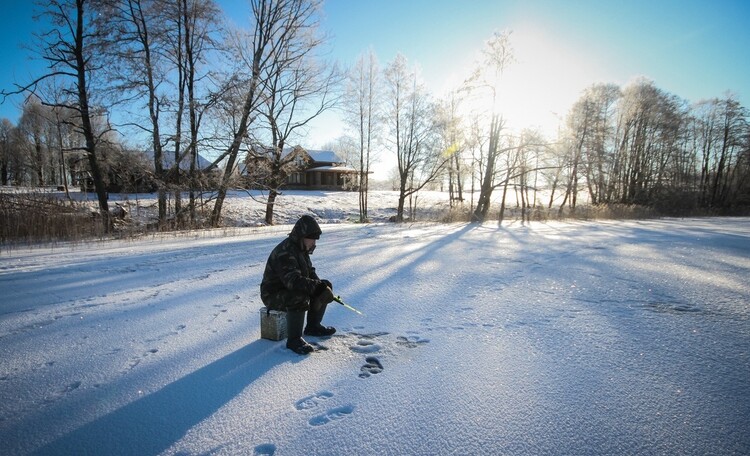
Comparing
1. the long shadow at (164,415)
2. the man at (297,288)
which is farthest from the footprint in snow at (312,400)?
the man at (297,288)

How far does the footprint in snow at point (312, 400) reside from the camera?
185 centimetres

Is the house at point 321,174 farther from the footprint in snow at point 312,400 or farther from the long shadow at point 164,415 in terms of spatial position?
the footprint in snow at point 312,400

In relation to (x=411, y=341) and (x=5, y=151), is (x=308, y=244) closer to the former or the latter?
(x=411, y=341)

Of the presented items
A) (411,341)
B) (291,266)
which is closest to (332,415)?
(411,341)

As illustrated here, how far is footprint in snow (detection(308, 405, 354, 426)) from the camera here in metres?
1.72

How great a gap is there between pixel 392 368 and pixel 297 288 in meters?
0.95

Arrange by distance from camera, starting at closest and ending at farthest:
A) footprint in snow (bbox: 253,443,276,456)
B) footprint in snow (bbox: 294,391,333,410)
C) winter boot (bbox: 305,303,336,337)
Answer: footprint in snow (bbox: 253,443,276,456), footprint in snow (bbox: 294,391,333,410), winter boot (bbox: 305,303,336,337)

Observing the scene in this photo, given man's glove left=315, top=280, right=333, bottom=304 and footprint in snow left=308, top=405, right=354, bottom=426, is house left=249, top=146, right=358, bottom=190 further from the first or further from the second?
footprint in snow left=308, top=405, right=354, bottom=426

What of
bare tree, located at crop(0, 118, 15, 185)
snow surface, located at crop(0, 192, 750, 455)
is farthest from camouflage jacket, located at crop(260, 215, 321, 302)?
bare tree, located at crop(0, 118, 15, 185)

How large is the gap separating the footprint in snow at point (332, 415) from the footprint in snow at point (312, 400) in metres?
0.11

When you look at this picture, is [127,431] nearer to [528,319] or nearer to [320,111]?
[528,319]

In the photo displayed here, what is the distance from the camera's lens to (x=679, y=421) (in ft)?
5.47

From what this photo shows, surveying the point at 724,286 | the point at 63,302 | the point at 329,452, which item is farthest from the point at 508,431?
the point at 63,302

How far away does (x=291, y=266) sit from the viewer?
2615 millimetres
